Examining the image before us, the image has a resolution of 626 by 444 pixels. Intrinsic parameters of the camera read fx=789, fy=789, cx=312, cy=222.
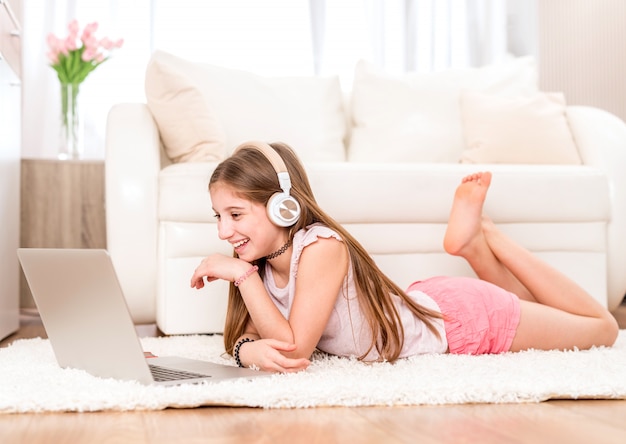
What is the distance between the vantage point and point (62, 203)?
300 centimetres

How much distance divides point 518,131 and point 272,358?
1.58m

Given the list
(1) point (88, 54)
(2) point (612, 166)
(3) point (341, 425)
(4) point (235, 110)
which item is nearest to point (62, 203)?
(1) point (88, 54)

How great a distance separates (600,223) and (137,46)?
2.40 metres

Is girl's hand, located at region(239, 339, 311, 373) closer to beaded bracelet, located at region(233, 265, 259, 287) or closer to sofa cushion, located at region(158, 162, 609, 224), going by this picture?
beaded bracelet, located at region(233, 265, 259, 287)

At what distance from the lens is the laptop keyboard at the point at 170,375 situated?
4.29ft

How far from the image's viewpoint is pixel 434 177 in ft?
7.25

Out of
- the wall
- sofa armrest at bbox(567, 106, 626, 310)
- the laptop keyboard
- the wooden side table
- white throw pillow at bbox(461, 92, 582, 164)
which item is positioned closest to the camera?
the laptop keyboard

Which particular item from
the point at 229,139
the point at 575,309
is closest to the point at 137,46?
the point at 229,139

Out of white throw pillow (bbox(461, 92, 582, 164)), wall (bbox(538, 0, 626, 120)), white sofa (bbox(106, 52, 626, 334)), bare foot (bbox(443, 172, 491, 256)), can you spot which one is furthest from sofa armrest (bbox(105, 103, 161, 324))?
wall (bbox(538, 0, 626, 120))

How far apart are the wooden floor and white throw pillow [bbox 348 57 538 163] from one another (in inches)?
66.6

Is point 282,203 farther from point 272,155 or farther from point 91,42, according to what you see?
point 91,42

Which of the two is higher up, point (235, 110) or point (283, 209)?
point (235, 110)

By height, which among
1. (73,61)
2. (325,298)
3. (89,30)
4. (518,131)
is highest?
(89,30)

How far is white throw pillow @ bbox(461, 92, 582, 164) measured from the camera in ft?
8.53
